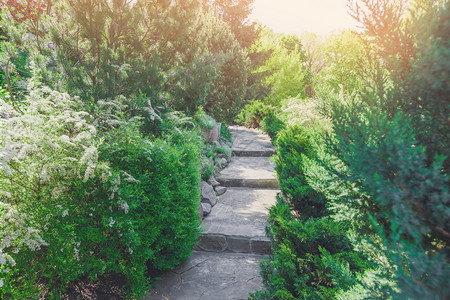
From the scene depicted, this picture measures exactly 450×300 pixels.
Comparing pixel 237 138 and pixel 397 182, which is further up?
pixel 397 182

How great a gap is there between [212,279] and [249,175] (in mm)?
3669

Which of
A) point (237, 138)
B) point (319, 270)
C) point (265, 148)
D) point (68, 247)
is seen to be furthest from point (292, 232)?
point (237, 138)

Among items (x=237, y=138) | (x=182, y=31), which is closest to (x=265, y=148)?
(x=237, y=138)

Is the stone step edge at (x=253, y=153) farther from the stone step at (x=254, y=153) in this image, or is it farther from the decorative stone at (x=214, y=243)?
the decorative stone at (x=214, y=243)

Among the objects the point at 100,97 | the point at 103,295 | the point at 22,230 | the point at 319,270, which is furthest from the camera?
the point at 100,97

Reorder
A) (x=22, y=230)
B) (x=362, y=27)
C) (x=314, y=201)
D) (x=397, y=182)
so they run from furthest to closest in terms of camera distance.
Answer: (x=314, y=201) → (x=22, y=230) → (x=362, y=27) → (x=397, y=182)

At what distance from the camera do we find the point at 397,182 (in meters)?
1.08

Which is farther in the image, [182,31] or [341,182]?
[182,31]

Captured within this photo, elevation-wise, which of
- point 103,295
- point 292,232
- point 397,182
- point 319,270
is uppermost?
point 397,182

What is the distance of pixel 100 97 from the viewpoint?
14.9ft

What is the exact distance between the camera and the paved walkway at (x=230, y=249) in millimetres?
3596

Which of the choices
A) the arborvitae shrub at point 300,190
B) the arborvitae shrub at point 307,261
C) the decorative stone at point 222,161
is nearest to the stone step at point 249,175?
the decorative stone at point 222,161

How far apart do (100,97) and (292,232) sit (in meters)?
3.60

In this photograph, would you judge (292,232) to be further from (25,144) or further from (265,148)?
(265,148)
